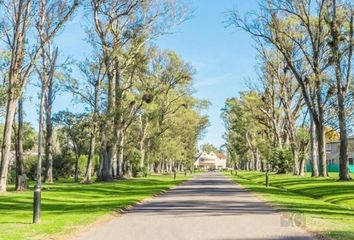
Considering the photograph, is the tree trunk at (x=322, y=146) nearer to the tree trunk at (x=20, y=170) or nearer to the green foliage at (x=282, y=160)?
the green foliage at (x=282, y=160)

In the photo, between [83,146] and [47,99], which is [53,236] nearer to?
[47,99]

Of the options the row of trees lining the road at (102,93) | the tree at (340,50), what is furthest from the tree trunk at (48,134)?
the tree at (340,50)

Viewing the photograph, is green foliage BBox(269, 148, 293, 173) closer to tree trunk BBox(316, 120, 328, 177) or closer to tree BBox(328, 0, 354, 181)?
tree trunk BBox(316, 120, 328, 177)

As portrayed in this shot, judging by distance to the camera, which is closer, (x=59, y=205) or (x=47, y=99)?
(x=59, y=205)

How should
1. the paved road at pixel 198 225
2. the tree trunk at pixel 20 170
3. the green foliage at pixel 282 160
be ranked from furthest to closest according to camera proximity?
the green foliage at pixel 282 160
the tree trunk at pixel 20 170
the paved road at pixel 198 225

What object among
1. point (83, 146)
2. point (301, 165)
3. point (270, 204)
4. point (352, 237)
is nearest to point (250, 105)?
point (301, 165)

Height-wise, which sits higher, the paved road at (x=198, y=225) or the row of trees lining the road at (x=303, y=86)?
the row of trees lining the road at (x=303, y=86)

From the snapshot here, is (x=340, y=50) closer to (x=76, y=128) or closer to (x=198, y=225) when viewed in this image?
(x=198, y=225)

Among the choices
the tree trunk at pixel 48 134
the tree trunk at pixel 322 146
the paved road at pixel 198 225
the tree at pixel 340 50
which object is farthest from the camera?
the tree trunk at pixel 48 134

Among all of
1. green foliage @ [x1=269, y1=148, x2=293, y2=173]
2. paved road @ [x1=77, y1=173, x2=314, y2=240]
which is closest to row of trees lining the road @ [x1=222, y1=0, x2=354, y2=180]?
green foliage @ [x1=269, y1=148, x2=293, y2=173]

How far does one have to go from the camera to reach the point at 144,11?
1811 inches

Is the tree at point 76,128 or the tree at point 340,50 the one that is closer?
the tree at point 340,50

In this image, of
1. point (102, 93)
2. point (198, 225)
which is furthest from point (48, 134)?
point (198, 225)

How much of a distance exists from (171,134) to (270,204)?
255ft
